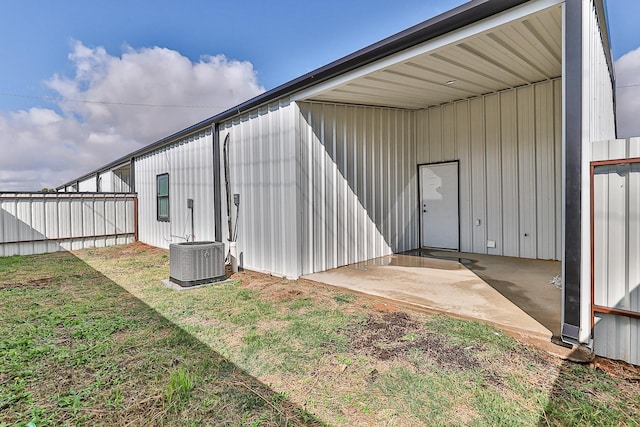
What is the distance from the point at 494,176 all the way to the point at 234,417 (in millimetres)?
6204

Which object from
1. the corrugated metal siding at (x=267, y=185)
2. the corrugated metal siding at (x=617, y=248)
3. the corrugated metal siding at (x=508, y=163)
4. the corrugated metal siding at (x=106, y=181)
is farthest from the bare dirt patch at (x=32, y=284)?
the corrugated metal siding at (x=106, y=181)

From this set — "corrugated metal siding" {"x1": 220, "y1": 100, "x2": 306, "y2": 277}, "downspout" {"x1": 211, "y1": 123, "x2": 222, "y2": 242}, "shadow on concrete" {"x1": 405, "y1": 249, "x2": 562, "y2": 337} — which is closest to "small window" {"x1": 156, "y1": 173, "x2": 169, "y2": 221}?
"downspout" {"x1": 211, "y1": 123, "x2": 222, "y2": 242}

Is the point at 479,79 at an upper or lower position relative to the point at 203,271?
upper

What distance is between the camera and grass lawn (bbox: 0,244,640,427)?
1.97m

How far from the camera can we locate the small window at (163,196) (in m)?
9.48

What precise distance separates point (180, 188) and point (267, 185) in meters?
4.01

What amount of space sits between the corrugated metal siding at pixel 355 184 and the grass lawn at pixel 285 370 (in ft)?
5.47

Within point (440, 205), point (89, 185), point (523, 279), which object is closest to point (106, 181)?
point (89, 185)

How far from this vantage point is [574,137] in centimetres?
259

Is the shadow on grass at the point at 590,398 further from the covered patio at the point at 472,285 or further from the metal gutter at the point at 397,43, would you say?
the metal gutter at the point at 397,43

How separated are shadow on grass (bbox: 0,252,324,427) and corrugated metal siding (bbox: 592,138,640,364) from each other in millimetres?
2317

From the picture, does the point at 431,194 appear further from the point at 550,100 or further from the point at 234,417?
the point at 234,417

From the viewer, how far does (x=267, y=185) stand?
19.0 feet

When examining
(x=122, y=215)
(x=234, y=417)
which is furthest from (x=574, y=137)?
(x=122, y=215)
